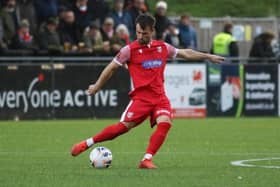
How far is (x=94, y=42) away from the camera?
26438 millimetres

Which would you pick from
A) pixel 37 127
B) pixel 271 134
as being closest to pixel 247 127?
pixel 271 134

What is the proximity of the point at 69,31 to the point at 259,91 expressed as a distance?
512 cm

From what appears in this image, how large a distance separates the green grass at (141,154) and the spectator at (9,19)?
10.1 feet

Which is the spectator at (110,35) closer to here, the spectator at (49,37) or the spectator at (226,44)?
the spectator at (49,37)

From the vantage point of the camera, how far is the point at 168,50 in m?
13.3

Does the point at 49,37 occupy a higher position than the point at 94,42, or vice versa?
the point at 49,37

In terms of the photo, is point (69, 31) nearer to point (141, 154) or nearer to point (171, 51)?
point (141, 154)

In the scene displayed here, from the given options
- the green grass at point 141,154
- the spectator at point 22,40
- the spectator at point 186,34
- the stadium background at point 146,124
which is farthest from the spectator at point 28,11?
the spectator at point 186,34

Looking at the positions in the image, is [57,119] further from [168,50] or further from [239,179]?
[239,179]

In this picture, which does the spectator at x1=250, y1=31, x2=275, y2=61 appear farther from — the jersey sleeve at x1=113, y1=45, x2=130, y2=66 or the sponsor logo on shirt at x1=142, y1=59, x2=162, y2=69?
the jersey sleeve at x1=113, y1=45, x2=130, y2=66

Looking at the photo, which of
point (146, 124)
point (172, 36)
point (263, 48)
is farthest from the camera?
point (263, 48)

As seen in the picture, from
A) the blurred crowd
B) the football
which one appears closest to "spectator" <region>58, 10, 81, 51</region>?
the blurred crowd

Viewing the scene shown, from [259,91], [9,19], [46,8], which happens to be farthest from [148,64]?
[46,8]

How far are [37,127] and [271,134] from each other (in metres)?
5.04
